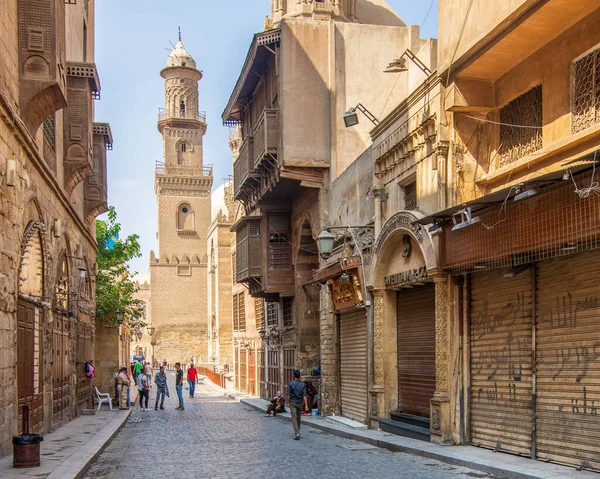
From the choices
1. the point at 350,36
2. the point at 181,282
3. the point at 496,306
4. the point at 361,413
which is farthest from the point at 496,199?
the point at 181,282

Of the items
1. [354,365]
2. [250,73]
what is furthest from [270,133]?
[354,365]

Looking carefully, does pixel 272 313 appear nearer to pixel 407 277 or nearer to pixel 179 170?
pixel 407 277

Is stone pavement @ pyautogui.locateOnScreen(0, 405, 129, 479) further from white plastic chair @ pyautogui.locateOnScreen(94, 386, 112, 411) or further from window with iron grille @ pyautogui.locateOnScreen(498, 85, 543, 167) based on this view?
window with iron grille @ pyautogui.locateOnScreen(498, 85, 543, 167)

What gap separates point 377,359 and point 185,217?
6140 centimetres

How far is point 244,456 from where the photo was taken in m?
12.5

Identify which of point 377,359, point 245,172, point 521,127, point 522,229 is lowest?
point 377,359

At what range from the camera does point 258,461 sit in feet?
38.4

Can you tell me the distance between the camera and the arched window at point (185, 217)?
75500mm

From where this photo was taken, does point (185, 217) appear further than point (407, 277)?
Yes

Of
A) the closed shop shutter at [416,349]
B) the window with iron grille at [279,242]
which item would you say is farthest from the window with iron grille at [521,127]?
the window with iron grille at [279,242]

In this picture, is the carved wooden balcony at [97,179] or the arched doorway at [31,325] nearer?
the arched doorway at [31,325]

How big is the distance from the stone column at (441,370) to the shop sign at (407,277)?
72cm

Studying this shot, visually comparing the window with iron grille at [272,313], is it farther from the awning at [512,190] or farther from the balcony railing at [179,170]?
the balcony railing at [179,170]

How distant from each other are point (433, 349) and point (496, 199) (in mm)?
4465
